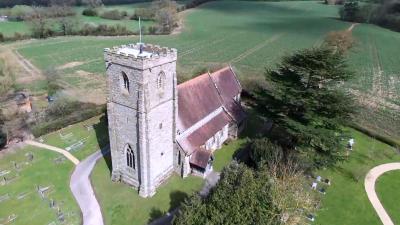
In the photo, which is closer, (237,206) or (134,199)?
(237,206)

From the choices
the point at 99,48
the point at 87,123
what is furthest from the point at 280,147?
the point at 99,48

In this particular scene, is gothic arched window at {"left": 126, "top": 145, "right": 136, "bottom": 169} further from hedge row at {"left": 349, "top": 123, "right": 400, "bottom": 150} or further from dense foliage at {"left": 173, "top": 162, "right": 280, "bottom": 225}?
hedge row at {"left": 349, "top": 123, "right": 400, "bottom": 150}

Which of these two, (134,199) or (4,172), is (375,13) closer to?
(134,199)

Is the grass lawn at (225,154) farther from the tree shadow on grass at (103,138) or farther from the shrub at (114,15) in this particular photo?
the shrub at (114,15)

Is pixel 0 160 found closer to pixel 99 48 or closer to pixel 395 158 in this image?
pixel 395 158

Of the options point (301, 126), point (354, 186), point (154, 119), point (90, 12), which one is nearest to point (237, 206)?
point (154, 119)

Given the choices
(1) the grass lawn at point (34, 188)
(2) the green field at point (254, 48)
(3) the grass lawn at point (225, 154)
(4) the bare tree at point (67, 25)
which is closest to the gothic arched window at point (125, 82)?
(1) the grass lawn at point (34, 188)
